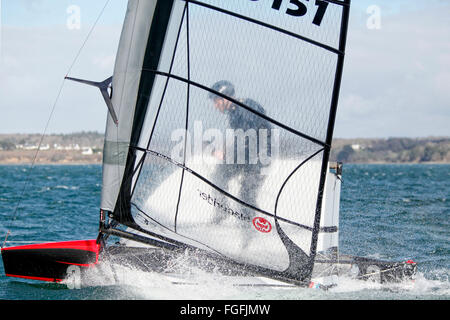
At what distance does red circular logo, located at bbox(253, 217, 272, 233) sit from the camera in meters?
5.87

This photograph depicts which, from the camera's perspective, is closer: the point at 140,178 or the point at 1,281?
the point at 140,178

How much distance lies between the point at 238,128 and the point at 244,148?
0.70 feet

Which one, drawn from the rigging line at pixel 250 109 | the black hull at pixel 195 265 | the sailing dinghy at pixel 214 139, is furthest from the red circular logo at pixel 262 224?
the rigging line at pixel 250 109

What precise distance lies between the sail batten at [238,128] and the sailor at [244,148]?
0.4 inches

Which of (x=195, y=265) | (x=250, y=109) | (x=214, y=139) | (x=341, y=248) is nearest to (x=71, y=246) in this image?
(x=195, y=265)

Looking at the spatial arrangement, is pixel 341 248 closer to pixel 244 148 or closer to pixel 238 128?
pixel 244 148

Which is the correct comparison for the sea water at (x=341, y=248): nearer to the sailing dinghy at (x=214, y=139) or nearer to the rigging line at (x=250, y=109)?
the sailing dinghy at (x=214, y=139)

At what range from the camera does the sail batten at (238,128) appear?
5562 mm

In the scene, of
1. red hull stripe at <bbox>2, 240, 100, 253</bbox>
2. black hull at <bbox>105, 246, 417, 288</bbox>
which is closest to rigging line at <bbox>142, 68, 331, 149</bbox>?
black hull at <bbox>105, 246, 417, 288</bbox>
